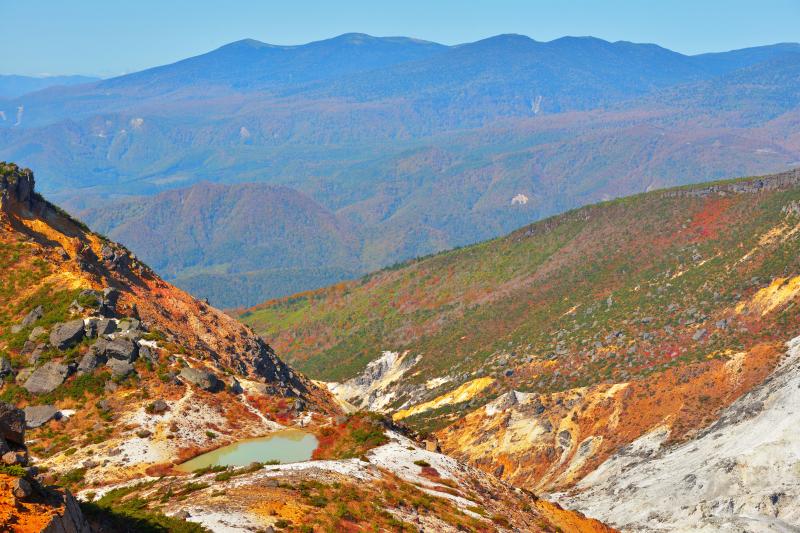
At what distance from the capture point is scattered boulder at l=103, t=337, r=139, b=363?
1982 inches

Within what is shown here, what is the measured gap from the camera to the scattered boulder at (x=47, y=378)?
156 ft

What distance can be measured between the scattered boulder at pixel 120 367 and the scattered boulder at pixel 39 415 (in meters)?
4.46

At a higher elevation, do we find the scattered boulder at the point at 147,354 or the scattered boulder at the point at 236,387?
the scattered boulder at the point at 147,354

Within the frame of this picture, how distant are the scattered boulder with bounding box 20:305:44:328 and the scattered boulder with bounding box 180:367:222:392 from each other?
1069cm

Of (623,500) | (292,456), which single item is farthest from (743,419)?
(292,456)

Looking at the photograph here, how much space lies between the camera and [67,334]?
50781 mm

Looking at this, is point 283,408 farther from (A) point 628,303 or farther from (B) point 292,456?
(A) point 628,303

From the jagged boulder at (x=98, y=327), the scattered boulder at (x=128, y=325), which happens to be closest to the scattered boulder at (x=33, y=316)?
the jagged boulder at (x=98, y=327)

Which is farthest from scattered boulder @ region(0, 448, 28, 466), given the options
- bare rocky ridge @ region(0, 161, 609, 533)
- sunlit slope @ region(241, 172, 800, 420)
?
sunlit slope @ region(241, 172, 800, 420)

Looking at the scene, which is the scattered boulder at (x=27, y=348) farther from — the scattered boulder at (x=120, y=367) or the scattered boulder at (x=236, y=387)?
the scattered boulder at (x=236, y=387)

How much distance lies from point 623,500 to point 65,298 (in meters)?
40.5

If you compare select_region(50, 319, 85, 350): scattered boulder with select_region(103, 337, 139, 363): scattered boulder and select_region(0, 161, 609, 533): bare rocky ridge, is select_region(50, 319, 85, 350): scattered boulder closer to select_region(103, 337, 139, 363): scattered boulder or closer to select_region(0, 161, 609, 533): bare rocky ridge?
select_region(0, 161, 609, 533): bare rocky ridge

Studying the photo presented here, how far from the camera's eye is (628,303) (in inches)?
4281

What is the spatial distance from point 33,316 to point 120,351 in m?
7.46
